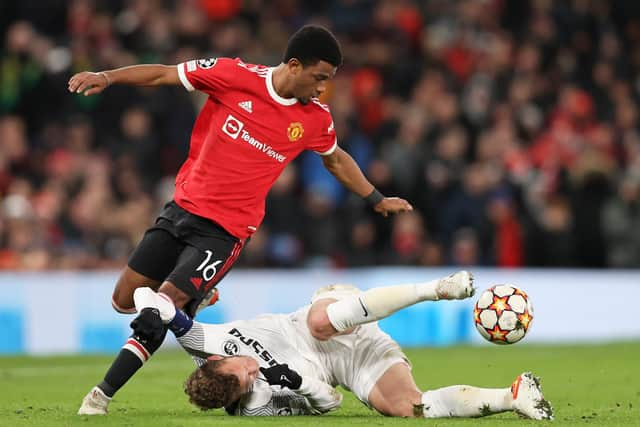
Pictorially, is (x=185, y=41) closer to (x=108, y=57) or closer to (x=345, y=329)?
(x=108, y=57)

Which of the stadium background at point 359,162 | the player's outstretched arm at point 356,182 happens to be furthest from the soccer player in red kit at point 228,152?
the stadium background at point 359,162

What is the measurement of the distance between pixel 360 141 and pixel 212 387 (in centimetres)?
1017

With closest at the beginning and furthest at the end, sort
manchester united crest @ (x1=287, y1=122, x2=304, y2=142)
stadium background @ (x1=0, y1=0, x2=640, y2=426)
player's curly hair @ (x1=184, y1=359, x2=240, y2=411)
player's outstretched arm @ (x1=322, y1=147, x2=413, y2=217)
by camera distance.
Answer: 1. player's curly hair @ (x1=184, y1=359, x2=240, y2=411)
2. manchester united crest @ (x1=287, y1=122, x2=304, y2=142)
3. player's outstretched arm @ (x1=322, y1=147, x2=413, y2=217)
4. stadium background @ (x1=0, y1=0, x2=640, y2=426)

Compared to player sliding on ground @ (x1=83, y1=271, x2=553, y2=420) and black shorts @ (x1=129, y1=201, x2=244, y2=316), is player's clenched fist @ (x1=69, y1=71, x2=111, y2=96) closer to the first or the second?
black shorts @ (x1=129, y1=201, x2=244, y2=316)

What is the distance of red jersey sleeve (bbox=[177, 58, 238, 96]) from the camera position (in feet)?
28.1

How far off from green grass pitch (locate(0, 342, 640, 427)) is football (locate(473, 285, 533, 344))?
493mm

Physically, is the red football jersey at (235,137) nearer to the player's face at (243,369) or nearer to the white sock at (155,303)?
the white sock at (155,303)

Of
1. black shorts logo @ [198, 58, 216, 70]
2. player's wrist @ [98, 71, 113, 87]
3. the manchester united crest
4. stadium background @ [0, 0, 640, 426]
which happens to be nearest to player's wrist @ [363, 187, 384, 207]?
the manchester united crest

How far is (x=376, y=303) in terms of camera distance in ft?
25.2

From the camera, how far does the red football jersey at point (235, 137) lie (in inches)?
340

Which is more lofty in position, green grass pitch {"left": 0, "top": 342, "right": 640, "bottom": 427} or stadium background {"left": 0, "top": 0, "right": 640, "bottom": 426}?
stadium background {"left": 0, "top": 0, "right": 640, "bottom": 426}

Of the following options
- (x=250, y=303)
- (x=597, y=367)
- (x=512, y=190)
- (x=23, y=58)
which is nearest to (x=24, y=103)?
(x=23, y=58)

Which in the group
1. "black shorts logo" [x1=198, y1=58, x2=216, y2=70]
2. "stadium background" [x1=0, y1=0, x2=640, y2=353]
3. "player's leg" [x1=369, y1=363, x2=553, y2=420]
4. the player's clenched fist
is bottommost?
"player's leg" [x1=369, y1=363, x2=553, y2=420]

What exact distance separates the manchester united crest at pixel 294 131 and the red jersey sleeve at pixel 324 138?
7.1 inches
